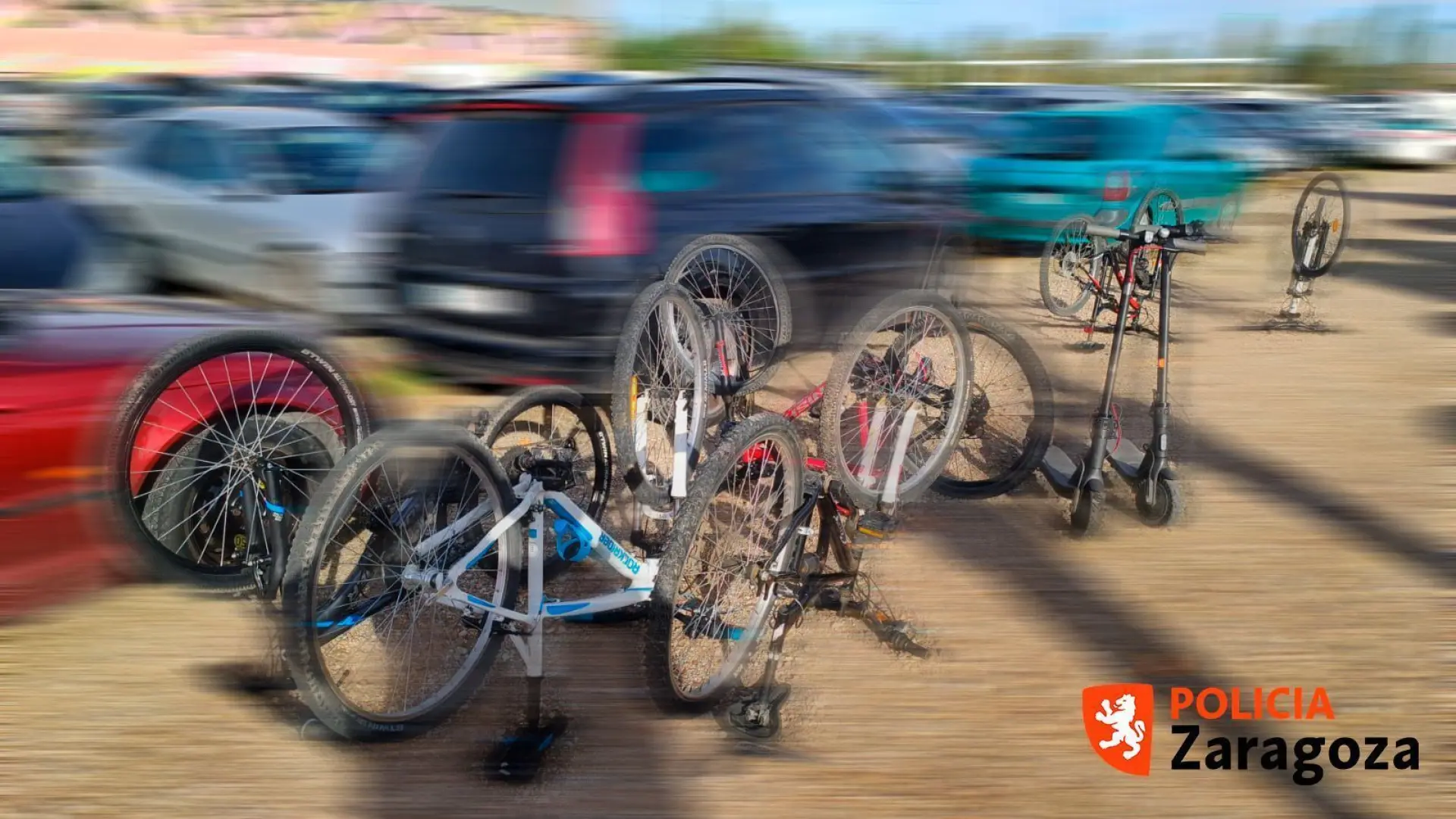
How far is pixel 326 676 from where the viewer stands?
2945mm

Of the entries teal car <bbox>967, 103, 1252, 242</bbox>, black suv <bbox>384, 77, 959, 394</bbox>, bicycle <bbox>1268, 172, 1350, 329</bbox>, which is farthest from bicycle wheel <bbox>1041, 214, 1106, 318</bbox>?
black suv <bbox>384, 77, 959, 394</bbox>

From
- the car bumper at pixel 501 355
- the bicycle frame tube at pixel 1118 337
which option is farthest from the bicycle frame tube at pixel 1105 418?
the car bumper at pixel 501 355

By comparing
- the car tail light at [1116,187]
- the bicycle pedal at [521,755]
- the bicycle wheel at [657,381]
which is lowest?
the bicycle pedal at [521,755]

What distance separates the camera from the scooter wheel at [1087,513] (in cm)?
480

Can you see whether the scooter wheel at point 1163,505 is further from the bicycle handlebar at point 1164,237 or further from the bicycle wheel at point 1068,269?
the bicycle wheel at point 1068,269

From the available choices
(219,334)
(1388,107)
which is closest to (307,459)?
(219,334)

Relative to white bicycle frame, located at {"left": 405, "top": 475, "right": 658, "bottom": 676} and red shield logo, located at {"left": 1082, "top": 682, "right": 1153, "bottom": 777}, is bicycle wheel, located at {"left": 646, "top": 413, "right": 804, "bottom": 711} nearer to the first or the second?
white bicycle frame, located at {"left": 405, "top": 475, "right": 658, "bottom": 676}

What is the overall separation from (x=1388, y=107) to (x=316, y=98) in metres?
21.3

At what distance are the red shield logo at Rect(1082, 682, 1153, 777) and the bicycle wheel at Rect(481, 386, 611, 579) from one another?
5.35 ft

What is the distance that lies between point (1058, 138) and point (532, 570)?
31.5 ft

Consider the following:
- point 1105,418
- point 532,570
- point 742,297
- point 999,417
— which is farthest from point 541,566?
point 1105,418

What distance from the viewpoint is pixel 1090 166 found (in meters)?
11.2

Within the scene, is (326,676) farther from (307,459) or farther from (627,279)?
(627,279)

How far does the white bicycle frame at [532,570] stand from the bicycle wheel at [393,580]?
25 mm
